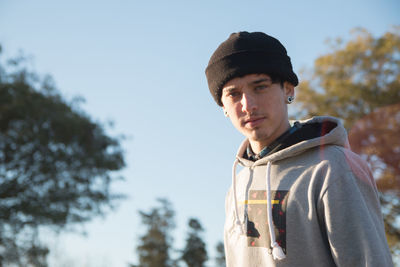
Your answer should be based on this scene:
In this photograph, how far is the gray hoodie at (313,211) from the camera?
1.64m

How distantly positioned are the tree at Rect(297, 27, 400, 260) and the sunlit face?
992 cm

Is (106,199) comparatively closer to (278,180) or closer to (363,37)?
(363,37)

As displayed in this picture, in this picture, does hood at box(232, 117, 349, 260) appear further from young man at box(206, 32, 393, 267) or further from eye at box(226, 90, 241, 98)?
eye at box(226, 90, 241, 98)

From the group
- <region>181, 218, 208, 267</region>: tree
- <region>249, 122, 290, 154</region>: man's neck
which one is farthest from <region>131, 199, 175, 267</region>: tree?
<region>249, 122, 290, 154</region>: man's neck

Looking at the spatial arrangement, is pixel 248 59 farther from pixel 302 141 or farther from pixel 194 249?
pixel 194 249

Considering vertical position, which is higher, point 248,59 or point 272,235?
point 248,59

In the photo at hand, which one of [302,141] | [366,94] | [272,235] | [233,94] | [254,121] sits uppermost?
[366,94]

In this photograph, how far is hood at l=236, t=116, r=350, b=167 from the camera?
1962 mm

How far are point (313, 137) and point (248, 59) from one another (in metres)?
0.58

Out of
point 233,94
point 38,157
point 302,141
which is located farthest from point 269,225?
point 38,157

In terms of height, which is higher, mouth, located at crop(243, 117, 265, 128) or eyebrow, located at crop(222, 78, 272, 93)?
eyebrow, located at crop(222, 78, 272, 93)

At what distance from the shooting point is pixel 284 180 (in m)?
1.98

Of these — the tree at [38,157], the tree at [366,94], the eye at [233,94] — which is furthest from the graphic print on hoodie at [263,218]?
the tree at [38,157]

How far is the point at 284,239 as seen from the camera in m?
1.84
